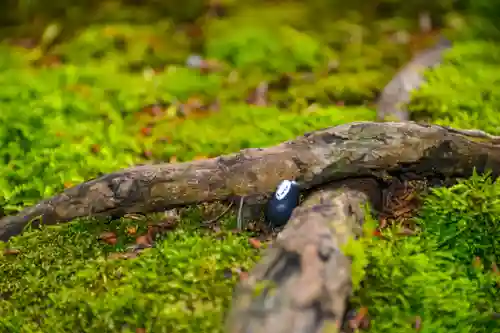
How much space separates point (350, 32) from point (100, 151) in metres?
4.03

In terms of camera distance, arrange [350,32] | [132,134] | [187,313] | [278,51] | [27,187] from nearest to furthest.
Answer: [187,313] < [27,187] < [132,134] < [278,51] < [350,32]

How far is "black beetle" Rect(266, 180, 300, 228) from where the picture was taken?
3291 mm

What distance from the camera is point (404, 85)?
18.1 feet

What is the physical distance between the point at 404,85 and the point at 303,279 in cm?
336

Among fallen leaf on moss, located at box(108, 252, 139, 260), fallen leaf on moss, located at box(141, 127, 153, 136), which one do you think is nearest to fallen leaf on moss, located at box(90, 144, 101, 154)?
fallen leaf on moss, located at box(141, 127, 153, 136)

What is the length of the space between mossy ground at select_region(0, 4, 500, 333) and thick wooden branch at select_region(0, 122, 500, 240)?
179 mm

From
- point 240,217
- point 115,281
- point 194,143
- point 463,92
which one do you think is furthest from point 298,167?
point 463,92

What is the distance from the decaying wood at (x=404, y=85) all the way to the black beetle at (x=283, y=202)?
5.79 ft

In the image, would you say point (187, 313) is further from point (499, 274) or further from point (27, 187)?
point (27, 187)

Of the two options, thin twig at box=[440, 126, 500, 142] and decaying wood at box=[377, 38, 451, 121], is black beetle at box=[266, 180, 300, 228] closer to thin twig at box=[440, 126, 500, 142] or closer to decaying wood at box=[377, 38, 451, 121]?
thin twig at box=[440, 126, 500, 142]

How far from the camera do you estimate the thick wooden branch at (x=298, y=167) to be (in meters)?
3.40

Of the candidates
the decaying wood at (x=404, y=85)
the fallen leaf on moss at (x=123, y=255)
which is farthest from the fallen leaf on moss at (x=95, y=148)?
the decaying wood at (x=404, y=85)

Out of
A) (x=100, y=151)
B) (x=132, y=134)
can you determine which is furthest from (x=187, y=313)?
(x=132, y=134)

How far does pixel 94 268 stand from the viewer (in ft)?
10.5
